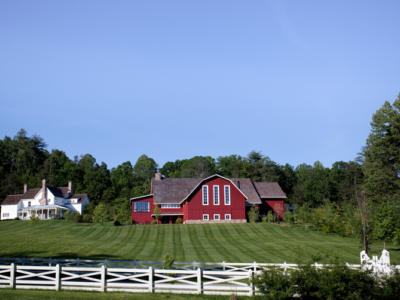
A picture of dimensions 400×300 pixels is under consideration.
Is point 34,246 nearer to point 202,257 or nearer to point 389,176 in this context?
point 202,257

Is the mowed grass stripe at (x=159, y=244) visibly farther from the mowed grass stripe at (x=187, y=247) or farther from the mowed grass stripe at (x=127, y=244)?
the mowed grass stripe at (x=127, y=244)

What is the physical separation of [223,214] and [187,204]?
5085 millimetres

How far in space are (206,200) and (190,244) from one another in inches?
592

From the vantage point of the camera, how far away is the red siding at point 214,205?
48.9 m

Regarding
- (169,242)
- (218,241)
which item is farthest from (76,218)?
(218,241)

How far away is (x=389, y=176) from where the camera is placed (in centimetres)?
4719

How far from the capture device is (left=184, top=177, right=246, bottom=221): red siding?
4891cm

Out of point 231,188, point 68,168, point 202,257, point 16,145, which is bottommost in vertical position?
point 202,257

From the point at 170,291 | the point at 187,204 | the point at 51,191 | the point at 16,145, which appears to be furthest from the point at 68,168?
the point at 170,291

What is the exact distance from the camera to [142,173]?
107438 millimetres

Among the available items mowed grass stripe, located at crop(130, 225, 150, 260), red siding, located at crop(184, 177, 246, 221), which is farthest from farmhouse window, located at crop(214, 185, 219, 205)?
mowed grass stripe, located at crop(130, 225, 150, 260)

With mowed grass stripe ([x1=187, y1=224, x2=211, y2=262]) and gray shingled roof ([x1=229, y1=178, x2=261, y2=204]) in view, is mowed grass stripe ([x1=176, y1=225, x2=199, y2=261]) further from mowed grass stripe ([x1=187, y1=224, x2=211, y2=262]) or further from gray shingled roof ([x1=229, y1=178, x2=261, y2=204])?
gray shingled roof ([x1=229, y1=178, x2=261, y2=204])

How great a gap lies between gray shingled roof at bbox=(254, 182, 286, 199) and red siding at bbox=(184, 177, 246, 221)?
306 inches

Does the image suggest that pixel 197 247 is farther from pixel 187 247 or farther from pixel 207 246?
pixel 207 246
